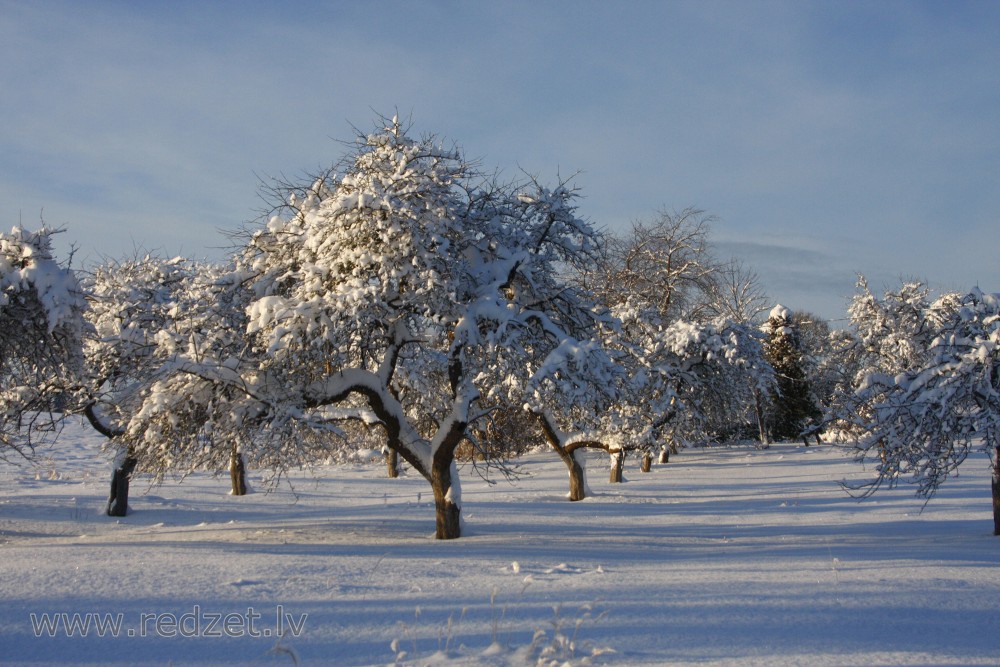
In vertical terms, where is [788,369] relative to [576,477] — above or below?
above

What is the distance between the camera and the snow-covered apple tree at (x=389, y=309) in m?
11.0

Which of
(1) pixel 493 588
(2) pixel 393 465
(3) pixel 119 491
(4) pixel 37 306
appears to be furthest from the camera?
(2) pixel 393 465

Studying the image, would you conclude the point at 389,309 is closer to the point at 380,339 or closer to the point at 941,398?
the point at 380,339

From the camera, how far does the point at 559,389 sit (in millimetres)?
11422

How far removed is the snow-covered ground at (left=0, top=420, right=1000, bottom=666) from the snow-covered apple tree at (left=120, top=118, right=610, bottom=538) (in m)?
1.94

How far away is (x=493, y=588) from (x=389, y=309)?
16.4ft

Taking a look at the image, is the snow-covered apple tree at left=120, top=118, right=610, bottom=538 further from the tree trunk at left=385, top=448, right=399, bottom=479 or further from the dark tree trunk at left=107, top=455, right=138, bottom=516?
the tree trunk at left=385, top=448, right=399, bottom=479

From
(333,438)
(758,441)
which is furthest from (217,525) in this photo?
(758,441)

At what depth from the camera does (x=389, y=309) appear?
11.8m

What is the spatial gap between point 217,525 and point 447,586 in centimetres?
920

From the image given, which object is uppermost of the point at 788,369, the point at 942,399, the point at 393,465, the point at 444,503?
the point at 788,369

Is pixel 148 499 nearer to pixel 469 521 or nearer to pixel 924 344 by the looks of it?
pixel 469 521

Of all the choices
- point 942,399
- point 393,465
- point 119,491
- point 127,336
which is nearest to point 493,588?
point 942,399

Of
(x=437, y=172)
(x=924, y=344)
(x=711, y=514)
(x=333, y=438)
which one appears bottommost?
(x=711, y=514)
